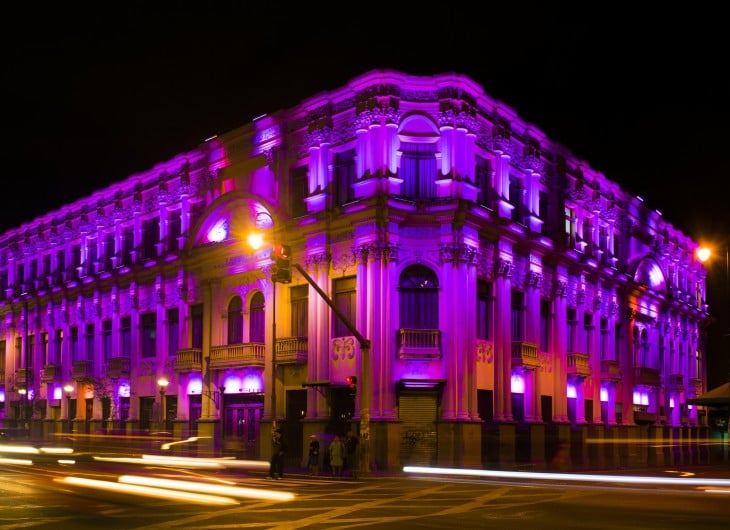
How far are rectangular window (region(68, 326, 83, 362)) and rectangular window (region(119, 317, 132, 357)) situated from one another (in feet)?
21.2

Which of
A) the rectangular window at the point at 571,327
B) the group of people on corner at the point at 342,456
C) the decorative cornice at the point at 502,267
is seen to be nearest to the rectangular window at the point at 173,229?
the decorative cornice at the point at 502,267

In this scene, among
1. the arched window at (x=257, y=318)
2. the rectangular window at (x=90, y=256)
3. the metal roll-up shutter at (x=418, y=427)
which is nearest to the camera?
the metal roll-up shutter at (x=418, y=427)

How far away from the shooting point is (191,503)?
65.7 feet

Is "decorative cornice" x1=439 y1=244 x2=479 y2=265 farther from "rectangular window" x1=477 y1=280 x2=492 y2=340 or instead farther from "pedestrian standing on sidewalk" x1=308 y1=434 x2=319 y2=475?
"pedestrian standing on sidewalk" x1=308 y1=434 x2=319 y2=475

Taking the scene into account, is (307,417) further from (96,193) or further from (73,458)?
(96,193)

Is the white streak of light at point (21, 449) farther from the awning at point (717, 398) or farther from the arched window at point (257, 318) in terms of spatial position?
the awning at point (717, 398)

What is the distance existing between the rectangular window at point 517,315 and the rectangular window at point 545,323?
2.49 m

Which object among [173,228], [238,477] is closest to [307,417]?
[238,477]

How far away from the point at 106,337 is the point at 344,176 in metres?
23.7

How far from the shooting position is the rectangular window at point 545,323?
150 ft

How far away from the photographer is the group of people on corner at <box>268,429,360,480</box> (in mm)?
29578

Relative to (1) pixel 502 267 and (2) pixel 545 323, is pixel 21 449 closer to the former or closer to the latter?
(1) pixel 502 267

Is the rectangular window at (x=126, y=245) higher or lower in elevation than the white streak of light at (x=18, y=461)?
higher

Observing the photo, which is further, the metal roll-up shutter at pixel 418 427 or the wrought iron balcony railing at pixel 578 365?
the wrought iron balcony railing at pixel 578 365
